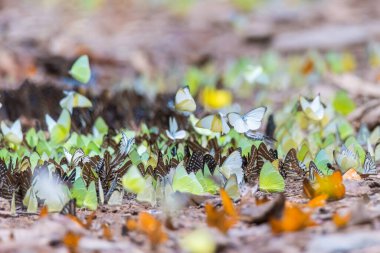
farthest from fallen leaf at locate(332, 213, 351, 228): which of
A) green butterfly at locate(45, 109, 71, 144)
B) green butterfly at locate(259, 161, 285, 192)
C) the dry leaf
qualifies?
green butterfly at locate(45, 109, 71, 144)

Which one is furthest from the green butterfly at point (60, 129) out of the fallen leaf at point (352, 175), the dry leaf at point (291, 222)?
the dry leaf at point (291, 222)

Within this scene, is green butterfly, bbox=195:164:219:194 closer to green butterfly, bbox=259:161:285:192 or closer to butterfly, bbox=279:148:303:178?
green butterfly, bbox=259:161:285:192

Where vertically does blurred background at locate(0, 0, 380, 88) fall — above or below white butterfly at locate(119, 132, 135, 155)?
above

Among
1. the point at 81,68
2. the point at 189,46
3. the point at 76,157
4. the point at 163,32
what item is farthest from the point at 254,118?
the point at 163,32

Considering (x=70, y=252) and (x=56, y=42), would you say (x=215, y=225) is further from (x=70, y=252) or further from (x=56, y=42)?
(x=56, y=42)

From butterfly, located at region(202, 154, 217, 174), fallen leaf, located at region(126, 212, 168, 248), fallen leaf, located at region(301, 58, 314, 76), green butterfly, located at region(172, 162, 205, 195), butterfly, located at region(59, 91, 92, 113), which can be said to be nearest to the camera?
fallen leaf, located at region(126, 212, 168, 248)

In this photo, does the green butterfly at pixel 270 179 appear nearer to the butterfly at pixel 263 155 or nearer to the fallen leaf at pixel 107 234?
the butterfly at pixel 263 155
